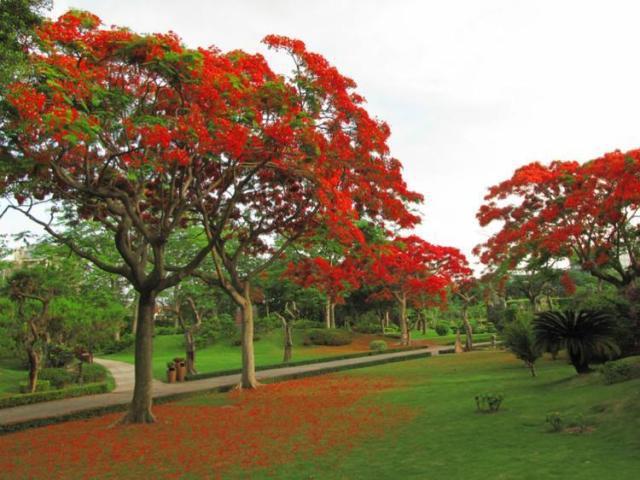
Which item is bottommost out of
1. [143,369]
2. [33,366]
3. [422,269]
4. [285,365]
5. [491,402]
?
[285,365]

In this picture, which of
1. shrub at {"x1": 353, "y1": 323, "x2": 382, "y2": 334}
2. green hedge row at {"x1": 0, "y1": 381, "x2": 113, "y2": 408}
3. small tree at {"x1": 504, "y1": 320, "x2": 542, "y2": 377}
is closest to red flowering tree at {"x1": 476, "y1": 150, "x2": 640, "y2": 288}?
small tree at {"x1": 504, "y1": 320, "x2": 542, "y2": 377}

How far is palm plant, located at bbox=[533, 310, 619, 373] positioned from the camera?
14.4m

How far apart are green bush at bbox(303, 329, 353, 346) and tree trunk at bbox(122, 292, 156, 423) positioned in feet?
106

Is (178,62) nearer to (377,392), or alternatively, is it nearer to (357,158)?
(357,158)

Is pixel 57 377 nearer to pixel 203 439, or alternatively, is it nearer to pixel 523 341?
pixel 203 439

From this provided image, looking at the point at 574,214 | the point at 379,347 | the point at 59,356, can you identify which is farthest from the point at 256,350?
the point at 574,214

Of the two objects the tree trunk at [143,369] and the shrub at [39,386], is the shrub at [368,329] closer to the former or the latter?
the shrub at [39,386]

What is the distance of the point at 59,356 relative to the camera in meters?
28.0

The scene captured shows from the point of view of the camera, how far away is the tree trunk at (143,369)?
13664 mm

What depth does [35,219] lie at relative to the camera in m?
13.5

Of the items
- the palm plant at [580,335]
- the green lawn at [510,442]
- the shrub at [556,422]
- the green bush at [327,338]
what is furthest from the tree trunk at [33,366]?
the green bush at [327,338]

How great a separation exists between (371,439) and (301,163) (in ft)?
26.9

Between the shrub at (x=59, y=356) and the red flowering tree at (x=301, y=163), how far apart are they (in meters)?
11.9

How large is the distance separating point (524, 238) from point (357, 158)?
31.6ft
